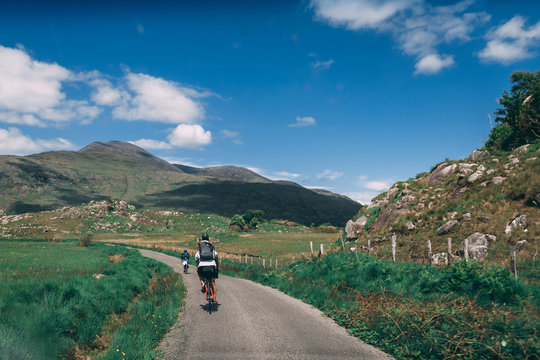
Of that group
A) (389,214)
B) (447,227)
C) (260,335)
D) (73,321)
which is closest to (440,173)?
(389,214)

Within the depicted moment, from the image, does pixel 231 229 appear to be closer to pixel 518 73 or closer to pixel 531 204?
pixel 518 73

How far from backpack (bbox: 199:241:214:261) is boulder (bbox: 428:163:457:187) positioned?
2476cm

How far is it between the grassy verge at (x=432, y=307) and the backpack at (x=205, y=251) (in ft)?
14.6

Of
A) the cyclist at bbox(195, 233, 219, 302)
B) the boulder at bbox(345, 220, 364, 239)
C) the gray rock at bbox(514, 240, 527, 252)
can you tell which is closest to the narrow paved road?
the cyclist at bbox(195, 233, 219, 302)

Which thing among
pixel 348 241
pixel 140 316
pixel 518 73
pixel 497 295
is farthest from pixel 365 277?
pixel 518 73

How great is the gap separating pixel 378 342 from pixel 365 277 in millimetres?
6084

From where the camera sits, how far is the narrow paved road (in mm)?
6652

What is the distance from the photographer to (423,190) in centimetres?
2862

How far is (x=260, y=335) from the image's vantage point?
7.93 metres

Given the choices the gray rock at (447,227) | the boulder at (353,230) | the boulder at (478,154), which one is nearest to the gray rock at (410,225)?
the gray rock at (447,227)

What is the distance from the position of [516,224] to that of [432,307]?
13.9m

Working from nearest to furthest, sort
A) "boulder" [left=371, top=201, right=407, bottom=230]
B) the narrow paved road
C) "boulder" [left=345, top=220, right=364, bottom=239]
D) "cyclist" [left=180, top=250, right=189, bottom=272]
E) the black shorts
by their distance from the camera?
the narrow paved road < the black shorts < "cyclist" [left=180, top=250, right=189, bottom=272] < "boulder" [left=371, top=201, right=407, bottom=230] < "boulder" [left=345, top=220, right=364, bottom=239]

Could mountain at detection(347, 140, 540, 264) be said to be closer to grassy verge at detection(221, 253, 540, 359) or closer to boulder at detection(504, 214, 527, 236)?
boulder at detection(504, 214, 527, 236)

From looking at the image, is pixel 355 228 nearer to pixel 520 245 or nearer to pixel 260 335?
pixel 520 245
